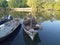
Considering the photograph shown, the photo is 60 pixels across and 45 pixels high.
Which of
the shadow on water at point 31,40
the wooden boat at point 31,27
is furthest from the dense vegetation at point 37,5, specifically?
the shadow on water at point 31,40

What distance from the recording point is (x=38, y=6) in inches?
2341

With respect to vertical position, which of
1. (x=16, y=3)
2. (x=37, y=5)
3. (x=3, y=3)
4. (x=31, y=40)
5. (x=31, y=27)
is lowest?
(x=16, y=3)

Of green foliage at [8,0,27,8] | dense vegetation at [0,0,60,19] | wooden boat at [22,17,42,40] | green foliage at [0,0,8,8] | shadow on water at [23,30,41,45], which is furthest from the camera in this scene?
green foliage at [8,0,27,8]

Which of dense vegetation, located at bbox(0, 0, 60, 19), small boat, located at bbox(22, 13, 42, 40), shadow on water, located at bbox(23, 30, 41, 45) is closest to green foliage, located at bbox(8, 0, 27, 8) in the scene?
dense vegetation, located at bbox(0, 0, 60, 19)

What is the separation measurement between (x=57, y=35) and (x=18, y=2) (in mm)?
49436

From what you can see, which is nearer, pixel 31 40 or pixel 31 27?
pixel 31 40

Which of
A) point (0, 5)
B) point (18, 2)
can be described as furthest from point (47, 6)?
point (0, 5)

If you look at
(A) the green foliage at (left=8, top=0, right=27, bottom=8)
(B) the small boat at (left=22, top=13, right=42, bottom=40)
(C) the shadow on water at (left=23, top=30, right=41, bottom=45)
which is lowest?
(A) the green foliage at (left=8, top=0, right=27, bottom=8)

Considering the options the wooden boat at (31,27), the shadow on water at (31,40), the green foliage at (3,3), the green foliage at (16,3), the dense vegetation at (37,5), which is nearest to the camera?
the shadow on water at (31,40)

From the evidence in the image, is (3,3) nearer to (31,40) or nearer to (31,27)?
(31,27)

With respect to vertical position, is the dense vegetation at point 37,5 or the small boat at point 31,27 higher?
the small boat at point 31,27

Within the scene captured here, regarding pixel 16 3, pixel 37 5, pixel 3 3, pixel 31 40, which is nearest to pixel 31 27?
pixel 31 40

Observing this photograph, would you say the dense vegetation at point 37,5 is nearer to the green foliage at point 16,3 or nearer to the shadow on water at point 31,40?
the green foliage at point 16,3

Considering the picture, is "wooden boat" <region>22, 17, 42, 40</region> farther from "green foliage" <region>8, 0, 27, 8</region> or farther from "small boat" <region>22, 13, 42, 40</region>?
"green foliage" <region>8, 0, 27, 8</region>
